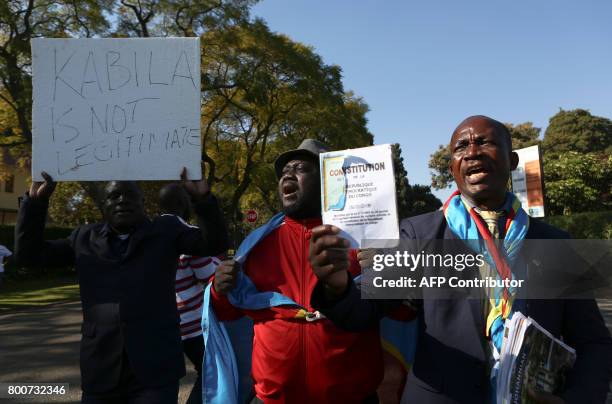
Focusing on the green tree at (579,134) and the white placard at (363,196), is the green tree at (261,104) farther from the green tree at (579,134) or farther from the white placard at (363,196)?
the green tree at (579,134)

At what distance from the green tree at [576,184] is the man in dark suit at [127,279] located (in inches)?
998

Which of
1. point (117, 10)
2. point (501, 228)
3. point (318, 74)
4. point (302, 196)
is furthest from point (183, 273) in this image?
point (318, 74)

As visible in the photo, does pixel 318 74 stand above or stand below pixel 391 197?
above

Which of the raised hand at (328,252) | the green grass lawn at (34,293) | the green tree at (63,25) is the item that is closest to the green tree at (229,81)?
the green tree at (63,25)

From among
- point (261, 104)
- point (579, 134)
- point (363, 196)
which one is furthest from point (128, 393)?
point (579, 134)

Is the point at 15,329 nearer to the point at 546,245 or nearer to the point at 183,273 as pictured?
the point at 183,273

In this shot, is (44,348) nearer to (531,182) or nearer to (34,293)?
(34,293)

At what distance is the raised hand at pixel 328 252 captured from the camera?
162 cm

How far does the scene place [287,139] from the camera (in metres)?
25.2

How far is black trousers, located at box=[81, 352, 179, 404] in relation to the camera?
2469 millimetres

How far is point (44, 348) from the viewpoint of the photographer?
718 cm

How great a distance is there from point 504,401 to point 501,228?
612 millimetres

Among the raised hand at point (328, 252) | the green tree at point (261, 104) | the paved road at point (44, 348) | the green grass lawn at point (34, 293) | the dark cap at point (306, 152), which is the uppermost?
the green tree at point (261, 104)

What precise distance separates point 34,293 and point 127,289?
15.0 m
